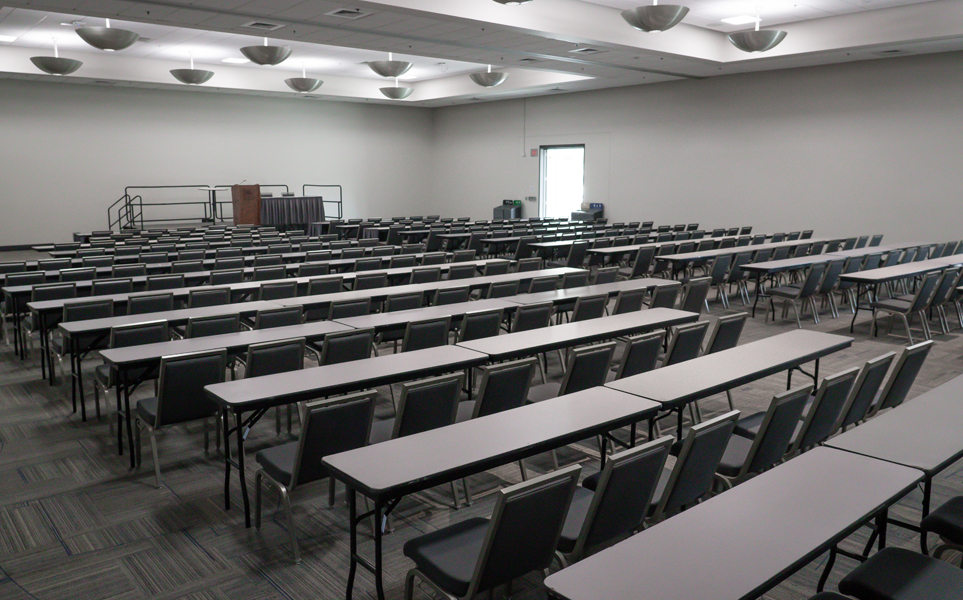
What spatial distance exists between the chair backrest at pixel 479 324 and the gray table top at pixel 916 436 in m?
3.08

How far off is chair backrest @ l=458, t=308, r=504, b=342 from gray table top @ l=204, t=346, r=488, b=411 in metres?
0.95

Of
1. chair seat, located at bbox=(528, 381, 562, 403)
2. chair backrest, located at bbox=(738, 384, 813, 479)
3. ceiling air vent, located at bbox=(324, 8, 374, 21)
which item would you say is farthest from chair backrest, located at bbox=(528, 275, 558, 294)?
ceiling air vent, located at bbox=(324, 8, 374, 21)

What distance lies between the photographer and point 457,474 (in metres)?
2.68

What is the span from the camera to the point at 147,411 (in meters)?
4.31

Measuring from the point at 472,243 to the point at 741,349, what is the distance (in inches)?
370

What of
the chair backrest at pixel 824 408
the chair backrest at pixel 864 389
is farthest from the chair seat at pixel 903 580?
the chair backrest at pixel 864 389

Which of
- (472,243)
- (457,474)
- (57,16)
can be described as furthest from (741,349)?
(57,16)

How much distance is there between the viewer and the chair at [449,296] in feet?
22.3

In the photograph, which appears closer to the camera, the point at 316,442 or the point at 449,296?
the point at 316,442

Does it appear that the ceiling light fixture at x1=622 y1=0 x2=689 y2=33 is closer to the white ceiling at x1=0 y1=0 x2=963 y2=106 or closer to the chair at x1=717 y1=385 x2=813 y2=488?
the white ceiling at x1=0 y1=0 x2=963 y2=106

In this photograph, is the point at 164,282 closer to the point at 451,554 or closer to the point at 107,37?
the point at 107,37

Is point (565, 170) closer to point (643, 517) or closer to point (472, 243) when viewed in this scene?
point (472, 243)

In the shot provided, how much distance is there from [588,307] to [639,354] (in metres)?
1.62

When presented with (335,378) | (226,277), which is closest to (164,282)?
(226,277)
